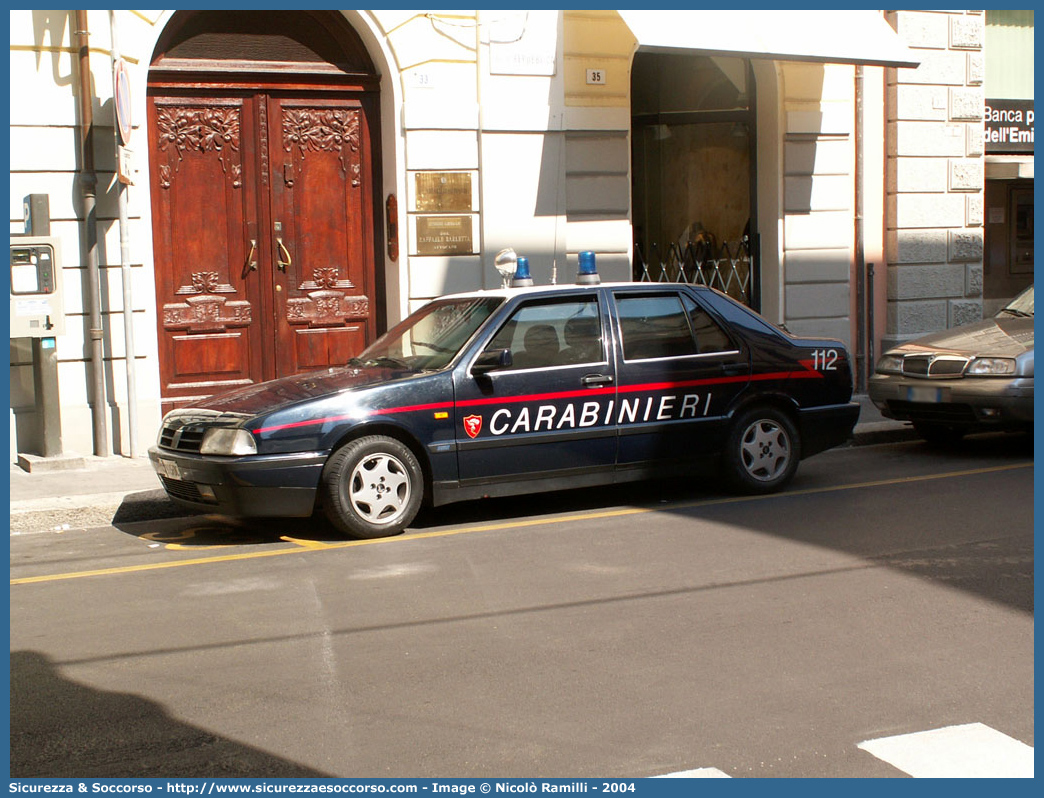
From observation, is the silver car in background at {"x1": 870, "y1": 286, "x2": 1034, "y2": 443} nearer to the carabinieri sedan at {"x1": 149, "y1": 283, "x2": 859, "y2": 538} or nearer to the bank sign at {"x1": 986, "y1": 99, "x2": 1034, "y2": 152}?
the carabinieri sedan at {"x1": 149, "y1": 283, "x2": 859, "y2": 538}

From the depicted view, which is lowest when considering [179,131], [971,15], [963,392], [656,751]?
[656,751]

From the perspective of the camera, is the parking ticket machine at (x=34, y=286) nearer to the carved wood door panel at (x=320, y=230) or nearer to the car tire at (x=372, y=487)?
Result: the carved wood door panel at (x=320, y=230)

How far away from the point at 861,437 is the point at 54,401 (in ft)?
23.3

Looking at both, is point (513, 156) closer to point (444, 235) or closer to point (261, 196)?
point (444, 235)

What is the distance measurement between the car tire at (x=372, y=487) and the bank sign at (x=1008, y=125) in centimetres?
1194

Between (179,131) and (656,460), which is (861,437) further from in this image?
(179,131)

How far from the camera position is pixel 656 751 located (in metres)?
4.12

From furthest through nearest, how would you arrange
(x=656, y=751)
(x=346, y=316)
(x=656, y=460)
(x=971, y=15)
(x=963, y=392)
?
(x=971, y=15) → (x=346, y=316) → (x=963, y=392) → (x=656, y=460) → (x=656, y=751)

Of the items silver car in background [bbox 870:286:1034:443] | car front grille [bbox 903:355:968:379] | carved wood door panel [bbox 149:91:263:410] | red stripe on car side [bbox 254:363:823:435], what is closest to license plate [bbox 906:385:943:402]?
silver car in background [bbox 870:286:1034:443]

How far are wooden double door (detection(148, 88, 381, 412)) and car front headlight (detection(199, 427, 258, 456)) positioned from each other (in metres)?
4.65

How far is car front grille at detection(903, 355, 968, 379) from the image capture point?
34.1 feet

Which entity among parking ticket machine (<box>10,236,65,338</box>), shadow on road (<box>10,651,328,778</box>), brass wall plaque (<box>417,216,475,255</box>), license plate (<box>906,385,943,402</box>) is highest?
brass wall plaque (<box>417,216,475,255</box>)

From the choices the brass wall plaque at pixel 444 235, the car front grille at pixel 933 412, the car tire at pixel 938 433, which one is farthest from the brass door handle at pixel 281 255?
the car tire at pixel 938 433

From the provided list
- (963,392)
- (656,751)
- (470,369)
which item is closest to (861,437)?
(963,392)
